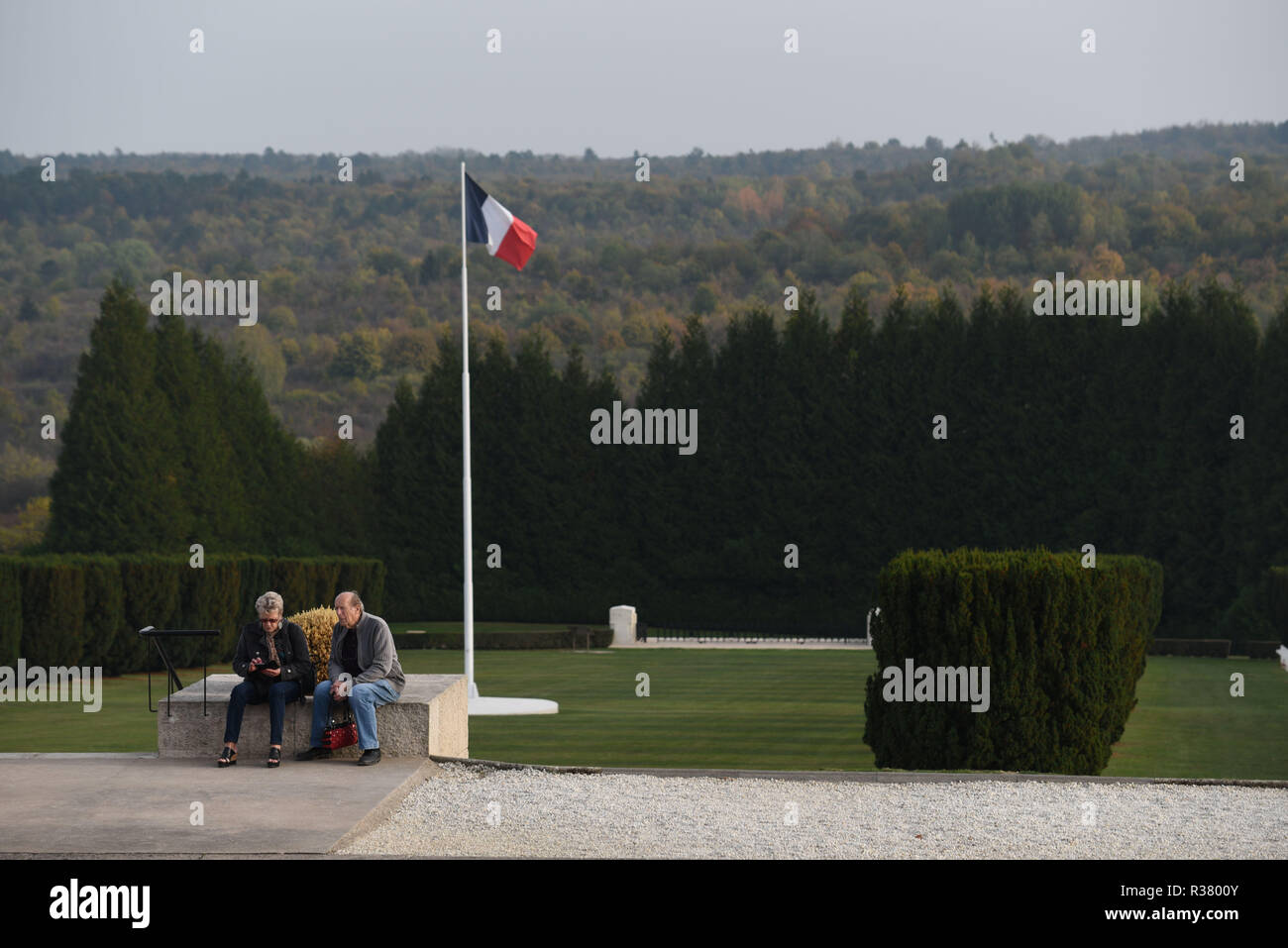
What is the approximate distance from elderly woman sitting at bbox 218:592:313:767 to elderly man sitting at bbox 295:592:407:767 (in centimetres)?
23

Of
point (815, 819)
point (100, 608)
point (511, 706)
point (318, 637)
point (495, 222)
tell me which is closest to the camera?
point (815, 819)

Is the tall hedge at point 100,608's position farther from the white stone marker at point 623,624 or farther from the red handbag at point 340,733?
the red handbag at point 340,733

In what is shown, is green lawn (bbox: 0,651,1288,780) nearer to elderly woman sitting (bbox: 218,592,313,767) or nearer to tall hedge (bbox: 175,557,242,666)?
tall hedge (bbox: 175,557,242,666)

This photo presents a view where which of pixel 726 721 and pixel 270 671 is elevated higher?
pixel 270 671

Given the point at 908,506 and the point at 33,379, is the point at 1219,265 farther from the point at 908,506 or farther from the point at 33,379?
the point at 33,379

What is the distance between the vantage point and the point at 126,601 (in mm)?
29938

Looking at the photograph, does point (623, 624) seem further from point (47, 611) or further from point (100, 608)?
point (47, 611)

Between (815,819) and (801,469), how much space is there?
35107 millimetres

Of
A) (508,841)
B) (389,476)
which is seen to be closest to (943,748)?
(508,841)

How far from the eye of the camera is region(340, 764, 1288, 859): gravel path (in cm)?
955

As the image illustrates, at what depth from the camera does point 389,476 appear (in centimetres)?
4722

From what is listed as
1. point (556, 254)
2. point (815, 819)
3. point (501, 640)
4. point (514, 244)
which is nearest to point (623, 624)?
point (501, 640)

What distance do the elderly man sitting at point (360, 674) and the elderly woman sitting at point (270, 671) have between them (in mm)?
232

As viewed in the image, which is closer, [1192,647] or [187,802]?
[187,802]
